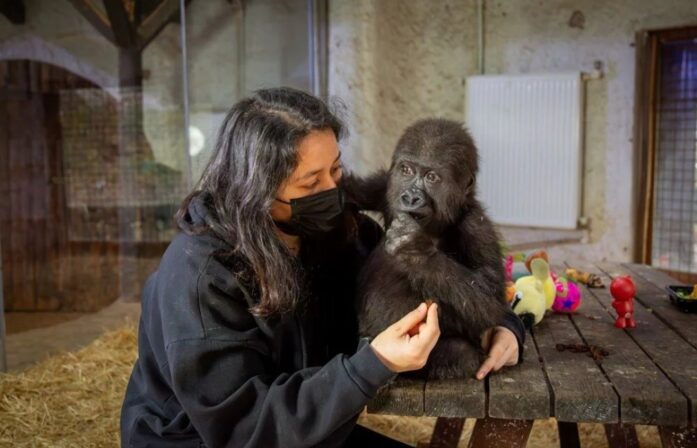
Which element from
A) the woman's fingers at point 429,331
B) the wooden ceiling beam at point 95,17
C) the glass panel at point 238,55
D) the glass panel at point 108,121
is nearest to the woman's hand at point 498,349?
the woman's fingers at point 429,331

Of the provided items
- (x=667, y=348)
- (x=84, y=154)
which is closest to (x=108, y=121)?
(x=84, y=154)

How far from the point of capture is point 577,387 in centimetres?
129

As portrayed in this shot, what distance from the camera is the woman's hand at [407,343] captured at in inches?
44.9

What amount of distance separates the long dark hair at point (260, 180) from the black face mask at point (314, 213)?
0.28ft

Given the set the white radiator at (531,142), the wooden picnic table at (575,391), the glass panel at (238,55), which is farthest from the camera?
the white radiator at (531,142)

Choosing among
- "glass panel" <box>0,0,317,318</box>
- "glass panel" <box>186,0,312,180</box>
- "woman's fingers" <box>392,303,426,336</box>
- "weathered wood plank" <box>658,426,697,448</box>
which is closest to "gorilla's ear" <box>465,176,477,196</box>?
"woman's fingers" <box>392,303,426,336</box>

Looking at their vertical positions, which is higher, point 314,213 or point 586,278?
point 314,213

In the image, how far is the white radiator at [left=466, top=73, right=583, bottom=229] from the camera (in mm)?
4480

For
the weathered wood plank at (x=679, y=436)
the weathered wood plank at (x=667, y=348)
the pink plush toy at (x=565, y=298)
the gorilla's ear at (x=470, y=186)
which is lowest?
the weathered wood plank at (x=679, y=436)

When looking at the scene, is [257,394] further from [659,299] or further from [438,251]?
[659,299]

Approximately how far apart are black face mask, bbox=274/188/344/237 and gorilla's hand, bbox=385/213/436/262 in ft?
0.47

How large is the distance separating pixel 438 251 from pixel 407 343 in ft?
1.17

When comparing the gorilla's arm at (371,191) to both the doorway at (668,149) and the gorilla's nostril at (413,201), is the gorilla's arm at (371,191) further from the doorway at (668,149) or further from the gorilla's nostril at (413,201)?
the doorway at (668,149)

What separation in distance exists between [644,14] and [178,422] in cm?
421
